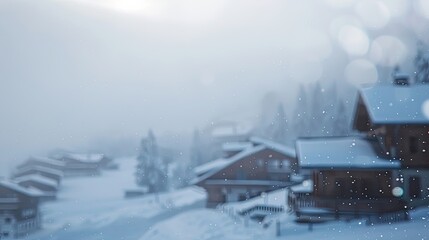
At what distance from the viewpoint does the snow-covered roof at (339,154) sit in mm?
9992

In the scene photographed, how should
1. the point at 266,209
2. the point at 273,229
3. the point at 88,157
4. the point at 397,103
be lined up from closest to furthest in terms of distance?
1. the point at 273,229
2. the point at 397,103
3. the point at 88,157
4. the point at 266,209

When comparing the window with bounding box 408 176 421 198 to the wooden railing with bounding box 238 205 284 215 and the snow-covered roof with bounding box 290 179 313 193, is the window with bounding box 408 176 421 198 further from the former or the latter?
the wooden railing with bounding box 238 205 284 215

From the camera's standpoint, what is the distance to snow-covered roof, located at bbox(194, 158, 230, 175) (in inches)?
437

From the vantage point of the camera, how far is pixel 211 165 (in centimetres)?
1151

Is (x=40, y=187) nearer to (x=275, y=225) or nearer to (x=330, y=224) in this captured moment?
(x=275, y=225)

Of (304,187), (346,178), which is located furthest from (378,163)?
Answer: (304,187)

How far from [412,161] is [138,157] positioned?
26.4ft

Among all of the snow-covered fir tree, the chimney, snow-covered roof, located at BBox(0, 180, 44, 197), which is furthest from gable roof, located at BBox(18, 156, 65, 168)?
the chimney

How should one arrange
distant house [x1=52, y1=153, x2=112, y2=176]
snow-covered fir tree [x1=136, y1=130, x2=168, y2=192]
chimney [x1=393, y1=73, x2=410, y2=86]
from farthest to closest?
snow-covered fir tree [x1=136, y1=130, x2=168, y2=192] → chimney [x1=393, y1=73, x2=410, y2=86] → distant house [x1=52, y1=153, x2=112, y2=176]

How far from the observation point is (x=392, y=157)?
10.4m

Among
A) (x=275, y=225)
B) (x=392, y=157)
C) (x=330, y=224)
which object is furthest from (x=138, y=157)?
(x=392, y=157)

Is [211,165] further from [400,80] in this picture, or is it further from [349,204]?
[400,80]

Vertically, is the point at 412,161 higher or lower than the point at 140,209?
higher

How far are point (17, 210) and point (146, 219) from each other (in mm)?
3572
